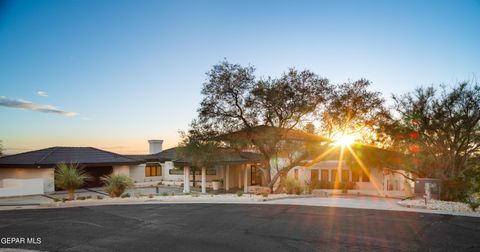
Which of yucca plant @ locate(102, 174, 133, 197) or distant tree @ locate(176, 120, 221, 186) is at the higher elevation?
distant tree @ locate(176, 120, 221, 186)

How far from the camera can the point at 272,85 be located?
65.1ft

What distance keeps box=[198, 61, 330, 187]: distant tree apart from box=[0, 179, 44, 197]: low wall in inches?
586

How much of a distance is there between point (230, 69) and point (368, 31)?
8.74m

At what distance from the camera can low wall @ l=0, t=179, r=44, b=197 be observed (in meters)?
22.9

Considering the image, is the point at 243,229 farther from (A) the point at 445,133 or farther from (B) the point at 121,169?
(B) the point at 121,169

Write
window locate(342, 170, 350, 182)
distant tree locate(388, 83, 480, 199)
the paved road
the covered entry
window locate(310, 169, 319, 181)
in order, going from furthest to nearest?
the covered entry < window locate(310, 169, 319, 181) < window locate(342, 170, 350, 182) < distant tree locate(388, 83, 480, 199) < the paved road

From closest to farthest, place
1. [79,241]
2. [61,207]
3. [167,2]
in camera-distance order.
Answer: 1. [79,241]
2. [61,207]
3. [167,2]

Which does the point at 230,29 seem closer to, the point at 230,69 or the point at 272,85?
the point at 230,69

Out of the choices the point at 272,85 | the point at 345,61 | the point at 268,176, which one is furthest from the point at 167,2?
the point at 268,176

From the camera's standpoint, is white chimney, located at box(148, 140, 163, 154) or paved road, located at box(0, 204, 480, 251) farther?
white chimney, located at box(148, 140, 163, 154)

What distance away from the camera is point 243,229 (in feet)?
33.3

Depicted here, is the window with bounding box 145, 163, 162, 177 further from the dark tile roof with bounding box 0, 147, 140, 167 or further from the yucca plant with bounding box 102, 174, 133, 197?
the yucca plant with bounding box 102, 174, 133, 197

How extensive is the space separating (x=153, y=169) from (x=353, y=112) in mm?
26299

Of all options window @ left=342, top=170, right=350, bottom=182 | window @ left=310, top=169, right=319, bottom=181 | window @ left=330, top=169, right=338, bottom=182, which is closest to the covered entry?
window @ left=310, top=169, right=319, bottom=181
